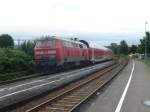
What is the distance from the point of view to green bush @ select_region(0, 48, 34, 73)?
93.7ft

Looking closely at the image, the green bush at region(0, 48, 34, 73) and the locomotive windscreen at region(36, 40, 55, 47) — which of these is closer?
the green bush at region(0, 48, 34, 73)

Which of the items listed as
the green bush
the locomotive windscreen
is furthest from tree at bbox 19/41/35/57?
the green bush

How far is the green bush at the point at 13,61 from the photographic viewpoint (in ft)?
93.7

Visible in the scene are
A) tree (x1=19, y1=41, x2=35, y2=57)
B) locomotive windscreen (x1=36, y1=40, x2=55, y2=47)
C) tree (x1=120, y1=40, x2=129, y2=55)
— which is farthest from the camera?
tree (x1=120, y1=40, x2=129, y2=55)

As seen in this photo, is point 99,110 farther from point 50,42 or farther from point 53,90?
point 50,42

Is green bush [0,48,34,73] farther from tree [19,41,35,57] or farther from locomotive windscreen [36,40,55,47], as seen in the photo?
tree [19,41,35,57]

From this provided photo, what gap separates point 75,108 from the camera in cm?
1327

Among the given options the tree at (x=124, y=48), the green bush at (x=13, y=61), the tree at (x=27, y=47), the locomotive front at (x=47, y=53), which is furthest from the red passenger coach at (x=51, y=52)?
the tree at (x=124, y=48)

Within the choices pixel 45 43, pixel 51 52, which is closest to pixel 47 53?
pixel 51 52

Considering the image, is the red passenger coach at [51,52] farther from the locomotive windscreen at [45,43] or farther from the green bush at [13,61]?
the green bush at [13,61]

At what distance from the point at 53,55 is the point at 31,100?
1679cm

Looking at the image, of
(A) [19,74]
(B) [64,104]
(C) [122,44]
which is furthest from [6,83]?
(C) [122,44]

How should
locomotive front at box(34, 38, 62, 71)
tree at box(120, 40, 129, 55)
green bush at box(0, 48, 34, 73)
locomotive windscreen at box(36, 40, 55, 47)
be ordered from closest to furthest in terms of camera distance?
green bush at box(0, 48, 34, 73), locomotive front at box(34, 38, 62, 71), locomotive windscreen at box(36, 40, 55, 47), tree at box(120, 40, 129, 55)

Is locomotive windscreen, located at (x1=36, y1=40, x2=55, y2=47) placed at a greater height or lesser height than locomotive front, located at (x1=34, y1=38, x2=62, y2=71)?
greater
